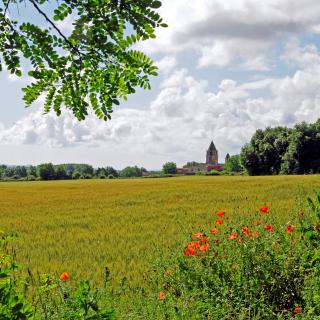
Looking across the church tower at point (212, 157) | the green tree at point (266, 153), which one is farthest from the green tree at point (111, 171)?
the church tower at point (212, 157)

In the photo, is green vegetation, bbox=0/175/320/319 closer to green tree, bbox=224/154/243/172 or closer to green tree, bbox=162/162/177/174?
green tree, bbox=224/154/243/172

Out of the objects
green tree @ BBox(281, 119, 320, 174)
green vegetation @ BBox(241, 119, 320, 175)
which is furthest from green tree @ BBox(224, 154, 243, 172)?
green tree @ BBox(281, 119, 320, 174)

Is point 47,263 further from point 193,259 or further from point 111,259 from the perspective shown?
point 193,259

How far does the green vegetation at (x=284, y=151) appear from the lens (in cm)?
5959

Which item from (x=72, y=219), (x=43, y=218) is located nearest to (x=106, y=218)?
(x=72, y=219)

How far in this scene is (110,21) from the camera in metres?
3.24

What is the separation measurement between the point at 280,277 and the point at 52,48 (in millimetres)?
3810

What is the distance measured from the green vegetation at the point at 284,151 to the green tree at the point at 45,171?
52.6 meters

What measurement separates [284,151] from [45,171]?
203ft

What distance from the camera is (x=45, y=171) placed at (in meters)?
107

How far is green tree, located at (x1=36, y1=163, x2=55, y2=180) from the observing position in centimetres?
10400

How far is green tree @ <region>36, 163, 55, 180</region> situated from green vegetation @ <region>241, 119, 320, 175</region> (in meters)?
52.6

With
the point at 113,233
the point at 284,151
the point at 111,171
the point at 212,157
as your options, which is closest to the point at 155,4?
the point at 113,233

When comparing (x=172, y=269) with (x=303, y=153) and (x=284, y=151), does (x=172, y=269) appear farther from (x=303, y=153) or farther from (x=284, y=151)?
(x=284, y=151)
